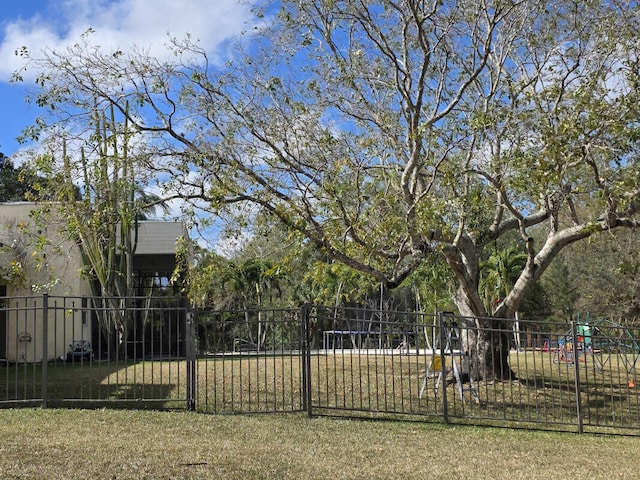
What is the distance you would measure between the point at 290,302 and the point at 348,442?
26478 millimetres

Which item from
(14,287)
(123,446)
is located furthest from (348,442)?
(14,287)

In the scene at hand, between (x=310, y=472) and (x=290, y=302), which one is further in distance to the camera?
(x=290, y=302)

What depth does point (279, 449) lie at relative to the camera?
31.6ft

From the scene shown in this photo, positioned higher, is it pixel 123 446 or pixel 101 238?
pixel 101 238

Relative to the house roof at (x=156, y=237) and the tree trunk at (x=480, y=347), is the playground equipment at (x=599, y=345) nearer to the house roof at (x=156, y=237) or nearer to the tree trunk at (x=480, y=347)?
the tree trunk at (x=480, y=347)

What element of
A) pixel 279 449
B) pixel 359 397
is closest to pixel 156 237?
pixel 359 397

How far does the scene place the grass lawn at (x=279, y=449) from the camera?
8383 millimetres

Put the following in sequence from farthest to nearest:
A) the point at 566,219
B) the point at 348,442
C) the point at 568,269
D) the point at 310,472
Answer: the point at 568,269 < the point at 566,219 < the point at 348,442 < the point at 310,472

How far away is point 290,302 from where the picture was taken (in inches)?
1449

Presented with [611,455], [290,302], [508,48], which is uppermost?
[508,48]

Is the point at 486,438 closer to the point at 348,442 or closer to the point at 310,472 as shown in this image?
the point at 348,442

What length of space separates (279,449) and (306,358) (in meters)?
2.74

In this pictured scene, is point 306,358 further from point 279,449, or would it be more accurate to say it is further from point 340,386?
point 340,386

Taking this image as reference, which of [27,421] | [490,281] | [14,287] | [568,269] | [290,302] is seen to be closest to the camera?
[27,421]
